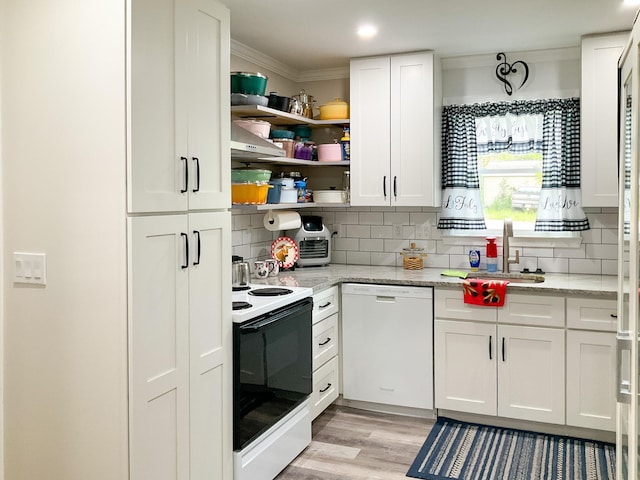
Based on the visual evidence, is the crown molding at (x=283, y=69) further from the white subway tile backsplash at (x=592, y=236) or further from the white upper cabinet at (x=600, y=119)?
the white subway tile backsplash at (x=592, y=236)

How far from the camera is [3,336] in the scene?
2.30m

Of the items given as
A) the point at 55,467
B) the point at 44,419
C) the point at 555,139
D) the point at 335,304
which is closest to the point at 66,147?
the point at 44,419

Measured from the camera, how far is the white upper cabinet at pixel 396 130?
410cm

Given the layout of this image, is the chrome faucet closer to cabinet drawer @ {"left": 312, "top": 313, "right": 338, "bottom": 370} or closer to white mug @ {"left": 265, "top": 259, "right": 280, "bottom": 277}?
cabinet drawer @ {"left": 312, "top": 313, "right": 338, "bottom": 370}

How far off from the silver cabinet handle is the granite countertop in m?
1.91

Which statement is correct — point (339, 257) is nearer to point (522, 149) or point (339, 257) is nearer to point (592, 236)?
point (522, 149)

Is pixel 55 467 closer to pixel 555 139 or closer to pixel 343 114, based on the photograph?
pixel 343 114

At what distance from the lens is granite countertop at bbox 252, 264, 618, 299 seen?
3.51 m

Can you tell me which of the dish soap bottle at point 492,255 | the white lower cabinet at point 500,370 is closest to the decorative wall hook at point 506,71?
the dish soap bottle at point 492,255

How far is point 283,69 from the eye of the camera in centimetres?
448

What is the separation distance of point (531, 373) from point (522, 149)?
5.15 ft

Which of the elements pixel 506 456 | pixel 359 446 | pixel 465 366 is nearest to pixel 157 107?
pixel 359 446

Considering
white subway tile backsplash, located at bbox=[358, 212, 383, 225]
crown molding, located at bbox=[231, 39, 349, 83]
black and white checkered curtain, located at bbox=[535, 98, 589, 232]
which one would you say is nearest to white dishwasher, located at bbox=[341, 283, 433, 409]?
white subway tile backsplash, located at bbox=[358, 212, 383, 225]

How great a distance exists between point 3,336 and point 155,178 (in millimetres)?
871
